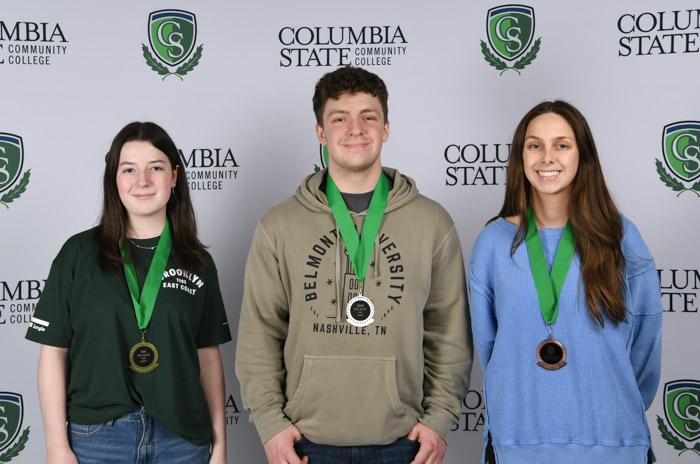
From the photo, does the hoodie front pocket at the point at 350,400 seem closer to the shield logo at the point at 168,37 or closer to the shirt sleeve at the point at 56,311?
the shirt sleeve at the point at 56,311

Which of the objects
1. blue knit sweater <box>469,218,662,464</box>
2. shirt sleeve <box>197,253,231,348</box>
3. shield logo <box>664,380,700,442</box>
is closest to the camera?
blue knit sweater <box>469,218,662,464</box>

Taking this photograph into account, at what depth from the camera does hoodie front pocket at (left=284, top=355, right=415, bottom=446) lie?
2025mm

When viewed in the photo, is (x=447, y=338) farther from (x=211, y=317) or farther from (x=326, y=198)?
(x=211, y=317)

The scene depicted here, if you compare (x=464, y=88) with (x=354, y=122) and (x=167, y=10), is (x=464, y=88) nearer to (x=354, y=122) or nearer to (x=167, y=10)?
(x=354, y=122)

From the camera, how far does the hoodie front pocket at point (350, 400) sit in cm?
203

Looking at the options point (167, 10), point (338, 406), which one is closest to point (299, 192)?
point (338, 406)

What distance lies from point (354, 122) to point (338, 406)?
934 mm

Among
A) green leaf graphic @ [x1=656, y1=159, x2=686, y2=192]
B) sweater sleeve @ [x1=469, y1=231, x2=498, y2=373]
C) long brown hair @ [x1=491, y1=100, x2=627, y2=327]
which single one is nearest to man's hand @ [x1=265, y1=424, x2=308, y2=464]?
sweater sleeve @ [x1=469, y1=231, x2=498, y2=373]

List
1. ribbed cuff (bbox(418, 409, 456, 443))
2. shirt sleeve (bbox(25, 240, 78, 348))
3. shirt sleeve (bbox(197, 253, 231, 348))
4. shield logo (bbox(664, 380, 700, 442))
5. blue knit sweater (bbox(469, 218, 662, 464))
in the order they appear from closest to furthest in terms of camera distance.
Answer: blue knit sweater (bbox(469, 218, 662, 464)) → shirt sleeve (bbox(25, 240, 78, 348)) → ribbed cuff (bbox(418, 409, 456, 443)) → shirt sleeve (bbox(197, 253, 231, 348)) → shield logo (bbox(664, 380, 700, 442))

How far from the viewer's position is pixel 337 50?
124 inches

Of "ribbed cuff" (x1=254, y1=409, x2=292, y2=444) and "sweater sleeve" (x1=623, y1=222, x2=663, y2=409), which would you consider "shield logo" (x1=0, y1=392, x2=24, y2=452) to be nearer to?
"ribbed cuff" (x1=254, y1=409, x2=292, y2=444)

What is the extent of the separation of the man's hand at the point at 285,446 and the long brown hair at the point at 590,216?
3.01ft

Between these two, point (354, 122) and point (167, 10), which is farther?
point (167, 10)

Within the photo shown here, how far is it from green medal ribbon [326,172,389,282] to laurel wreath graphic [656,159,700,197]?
1614mm
